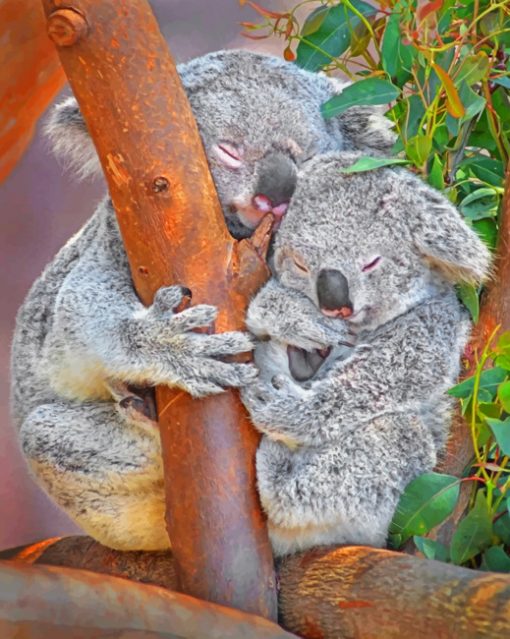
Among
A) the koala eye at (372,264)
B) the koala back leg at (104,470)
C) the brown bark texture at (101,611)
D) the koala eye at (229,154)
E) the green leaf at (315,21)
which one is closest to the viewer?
the brown bark texture at (101,611)

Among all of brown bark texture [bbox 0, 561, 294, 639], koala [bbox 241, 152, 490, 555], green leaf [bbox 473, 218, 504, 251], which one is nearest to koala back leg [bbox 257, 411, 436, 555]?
koala [bbox 241, 152, 490, 555]

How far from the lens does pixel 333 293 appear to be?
2.33m

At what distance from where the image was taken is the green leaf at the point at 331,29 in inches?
113

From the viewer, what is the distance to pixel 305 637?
2.29 metres

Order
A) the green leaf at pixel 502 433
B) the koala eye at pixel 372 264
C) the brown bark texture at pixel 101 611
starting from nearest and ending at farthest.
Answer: the brown bark texture at pixel 101 611 → the green leaf at pixel 502 433 → the koala eye at pixel 372 264

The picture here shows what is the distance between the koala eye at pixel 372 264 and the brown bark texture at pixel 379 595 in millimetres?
638

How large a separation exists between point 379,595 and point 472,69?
1258 mm

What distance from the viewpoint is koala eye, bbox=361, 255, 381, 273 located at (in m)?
2.38

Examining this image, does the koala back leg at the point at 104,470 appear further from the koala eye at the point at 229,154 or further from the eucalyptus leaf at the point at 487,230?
the eucalyptus leaf at the point at 487,230

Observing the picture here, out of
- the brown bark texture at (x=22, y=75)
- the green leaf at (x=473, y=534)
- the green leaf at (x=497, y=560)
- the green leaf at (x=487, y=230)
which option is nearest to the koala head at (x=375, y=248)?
the green leaf at (x=487, y=230)

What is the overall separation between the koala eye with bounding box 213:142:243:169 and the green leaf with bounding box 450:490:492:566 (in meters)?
1.02

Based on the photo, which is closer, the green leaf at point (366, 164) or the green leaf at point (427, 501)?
the green leaf at point (427, 501)

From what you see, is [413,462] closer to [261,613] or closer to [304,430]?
[304,430]

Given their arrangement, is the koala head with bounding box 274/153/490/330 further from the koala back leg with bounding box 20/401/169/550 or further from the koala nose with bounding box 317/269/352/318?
the koala back leg with bounding box 20/401/169/550
